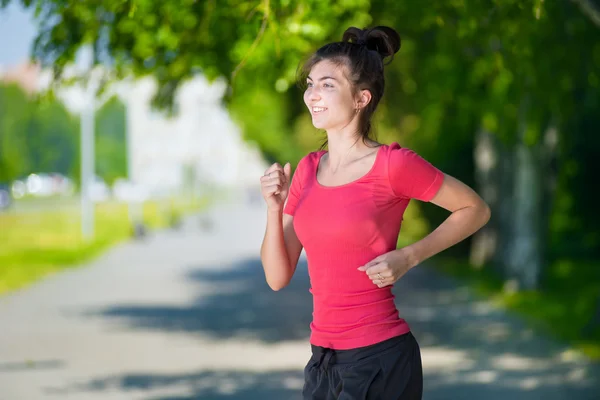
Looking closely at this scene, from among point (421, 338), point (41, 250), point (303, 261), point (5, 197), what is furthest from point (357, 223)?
point (5, 197)

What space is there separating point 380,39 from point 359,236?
0.66 metres

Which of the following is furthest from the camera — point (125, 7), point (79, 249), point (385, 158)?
point (79, 249)

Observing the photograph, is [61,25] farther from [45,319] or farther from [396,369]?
[45,319]

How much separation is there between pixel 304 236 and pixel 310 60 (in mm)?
573

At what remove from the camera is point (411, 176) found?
10.5 ft

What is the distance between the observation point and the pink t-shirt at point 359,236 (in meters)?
3.20

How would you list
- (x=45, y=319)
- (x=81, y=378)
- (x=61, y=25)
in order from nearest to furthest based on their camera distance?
(x=61, y=25), (x=81, y=378), (x=45, y=319)

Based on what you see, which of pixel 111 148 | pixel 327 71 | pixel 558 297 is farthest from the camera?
pixel 111 148

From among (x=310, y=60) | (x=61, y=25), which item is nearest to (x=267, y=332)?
(x=61, y=25)

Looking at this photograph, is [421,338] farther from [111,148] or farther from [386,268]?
[111,148]

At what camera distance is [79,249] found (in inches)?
1007

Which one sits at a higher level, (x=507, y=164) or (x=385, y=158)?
(x=507, y=164)

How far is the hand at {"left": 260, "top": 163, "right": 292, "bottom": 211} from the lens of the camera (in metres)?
3.30

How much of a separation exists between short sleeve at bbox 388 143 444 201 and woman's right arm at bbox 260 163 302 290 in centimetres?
32
